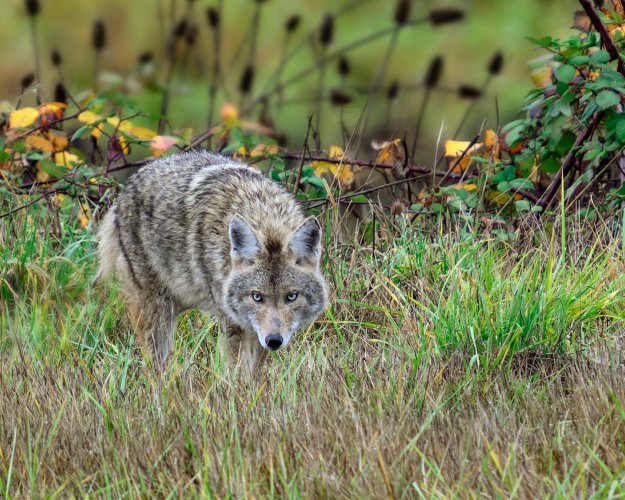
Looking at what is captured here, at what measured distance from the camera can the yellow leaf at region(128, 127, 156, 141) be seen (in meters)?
7.00

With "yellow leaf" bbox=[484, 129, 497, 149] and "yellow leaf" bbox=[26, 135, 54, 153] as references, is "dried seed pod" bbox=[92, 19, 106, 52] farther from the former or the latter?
"yellow leaf" bbox=[484, 129, 497, 149]

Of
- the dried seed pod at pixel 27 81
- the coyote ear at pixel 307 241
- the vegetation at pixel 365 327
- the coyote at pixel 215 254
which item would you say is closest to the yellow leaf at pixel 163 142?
the vegetation at pixel 365 327

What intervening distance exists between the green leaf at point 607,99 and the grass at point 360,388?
69cm

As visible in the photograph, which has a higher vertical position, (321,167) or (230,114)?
(230,114)

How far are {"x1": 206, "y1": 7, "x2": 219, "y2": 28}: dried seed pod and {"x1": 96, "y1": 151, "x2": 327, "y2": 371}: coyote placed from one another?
3.10 ft

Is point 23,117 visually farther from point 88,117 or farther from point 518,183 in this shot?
point 518,183

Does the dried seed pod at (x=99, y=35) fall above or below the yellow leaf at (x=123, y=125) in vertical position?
above

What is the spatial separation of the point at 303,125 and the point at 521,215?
297 centimetres

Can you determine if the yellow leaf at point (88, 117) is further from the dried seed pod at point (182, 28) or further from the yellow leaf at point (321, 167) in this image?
the yellow leaf at point (321, 167)

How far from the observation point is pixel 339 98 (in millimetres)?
6660

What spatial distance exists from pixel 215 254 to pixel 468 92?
2.05 metres

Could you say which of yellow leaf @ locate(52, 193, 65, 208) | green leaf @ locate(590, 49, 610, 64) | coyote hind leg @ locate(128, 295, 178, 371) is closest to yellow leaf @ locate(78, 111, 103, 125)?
yellow leaf @ locate(52, 193, 65, 208)

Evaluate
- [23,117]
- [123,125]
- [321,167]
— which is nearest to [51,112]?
[23,117]

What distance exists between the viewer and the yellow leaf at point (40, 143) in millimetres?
7312
